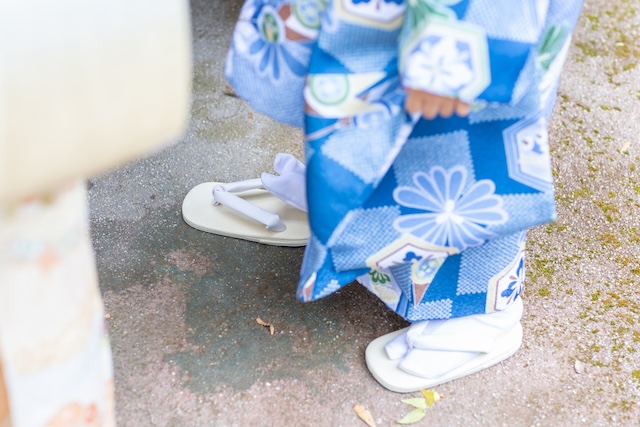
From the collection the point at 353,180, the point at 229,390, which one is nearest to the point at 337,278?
the point at 353,180

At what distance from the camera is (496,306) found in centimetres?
161

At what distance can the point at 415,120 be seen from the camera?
124 centimetres

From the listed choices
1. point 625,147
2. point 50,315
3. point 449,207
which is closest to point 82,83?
point 50,315

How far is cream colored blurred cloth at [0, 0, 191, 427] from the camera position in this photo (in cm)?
70

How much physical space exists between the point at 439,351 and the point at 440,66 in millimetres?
756

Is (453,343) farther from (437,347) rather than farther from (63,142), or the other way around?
(63,142)

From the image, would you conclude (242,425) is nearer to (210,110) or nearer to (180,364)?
(180,364)

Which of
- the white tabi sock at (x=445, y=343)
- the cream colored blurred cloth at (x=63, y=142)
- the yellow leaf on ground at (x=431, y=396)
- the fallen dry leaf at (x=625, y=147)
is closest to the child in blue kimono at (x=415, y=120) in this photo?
the white tabi sock at (x=445, y=343)

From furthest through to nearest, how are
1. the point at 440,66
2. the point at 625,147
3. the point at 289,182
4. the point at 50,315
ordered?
1. the point at 625,147
2. the point at 289,182
3. the point at 440,66
4. the point at 50,315

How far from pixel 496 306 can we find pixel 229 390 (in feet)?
2.06

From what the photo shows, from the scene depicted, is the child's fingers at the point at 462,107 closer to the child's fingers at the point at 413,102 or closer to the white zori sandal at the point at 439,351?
the child's fingers at the point at 413,102

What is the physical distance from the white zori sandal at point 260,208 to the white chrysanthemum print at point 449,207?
0.55 metres

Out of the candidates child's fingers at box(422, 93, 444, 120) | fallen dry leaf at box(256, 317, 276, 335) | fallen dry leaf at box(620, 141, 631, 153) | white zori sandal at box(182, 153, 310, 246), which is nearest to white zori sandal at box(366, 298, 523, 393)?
fallen dry leaf at box(256, 317, 276, 335)

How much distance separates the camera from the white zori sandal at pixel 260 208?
191cm
